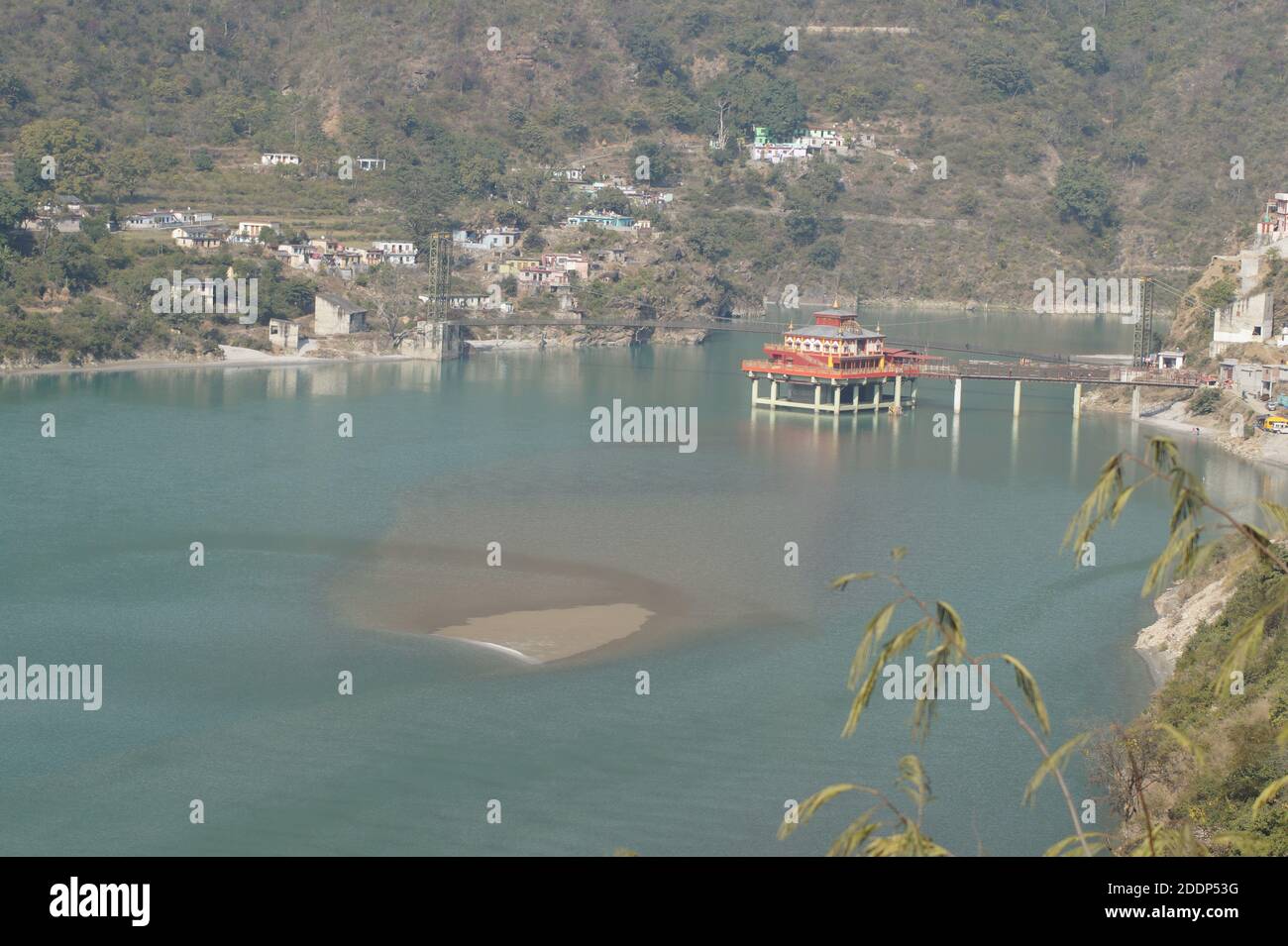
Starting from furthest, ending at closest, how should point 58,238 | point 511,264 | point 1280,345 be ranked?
1. point 511,264
2. point 58,238
3. point 1280,345

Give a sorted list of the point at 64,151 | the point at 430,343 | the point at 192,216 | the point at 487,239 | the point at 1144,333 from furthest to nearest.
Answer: the point at 487,239 → the point at 64,151 → the point at 192,216 → the point at 430,343 → the point at 1144,333

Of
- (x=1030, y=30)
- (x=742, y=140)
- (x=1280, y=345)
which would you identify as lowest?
(x=1280, y=345)

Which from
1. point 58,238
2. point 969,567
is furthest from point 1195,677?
point 58,238

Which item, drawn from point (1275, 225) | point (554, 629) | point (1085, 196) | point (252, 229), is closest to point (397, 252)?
point (252, 229)

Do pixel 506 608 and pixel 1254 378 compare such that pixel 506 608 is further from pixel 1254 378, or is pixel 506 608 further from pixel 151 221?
pixel 151 221

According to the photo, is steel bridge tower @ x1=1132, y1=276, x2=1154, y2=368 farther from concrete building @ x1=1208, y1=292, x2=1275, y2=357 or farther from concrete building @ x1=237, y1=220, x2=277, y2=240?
concrete building @ x1=237, y1=220, x2=277, y2=240

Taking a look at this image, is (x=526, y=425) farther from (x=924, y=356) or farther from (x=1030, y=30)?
(x=1030, y=30)

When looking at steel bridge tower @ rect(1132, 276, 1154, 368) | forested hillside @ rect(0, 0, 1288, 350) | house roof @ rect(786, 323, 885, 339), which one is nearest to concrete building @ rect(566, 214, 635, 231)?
forested hillside @ rect(0, 0, 1288, 350)
